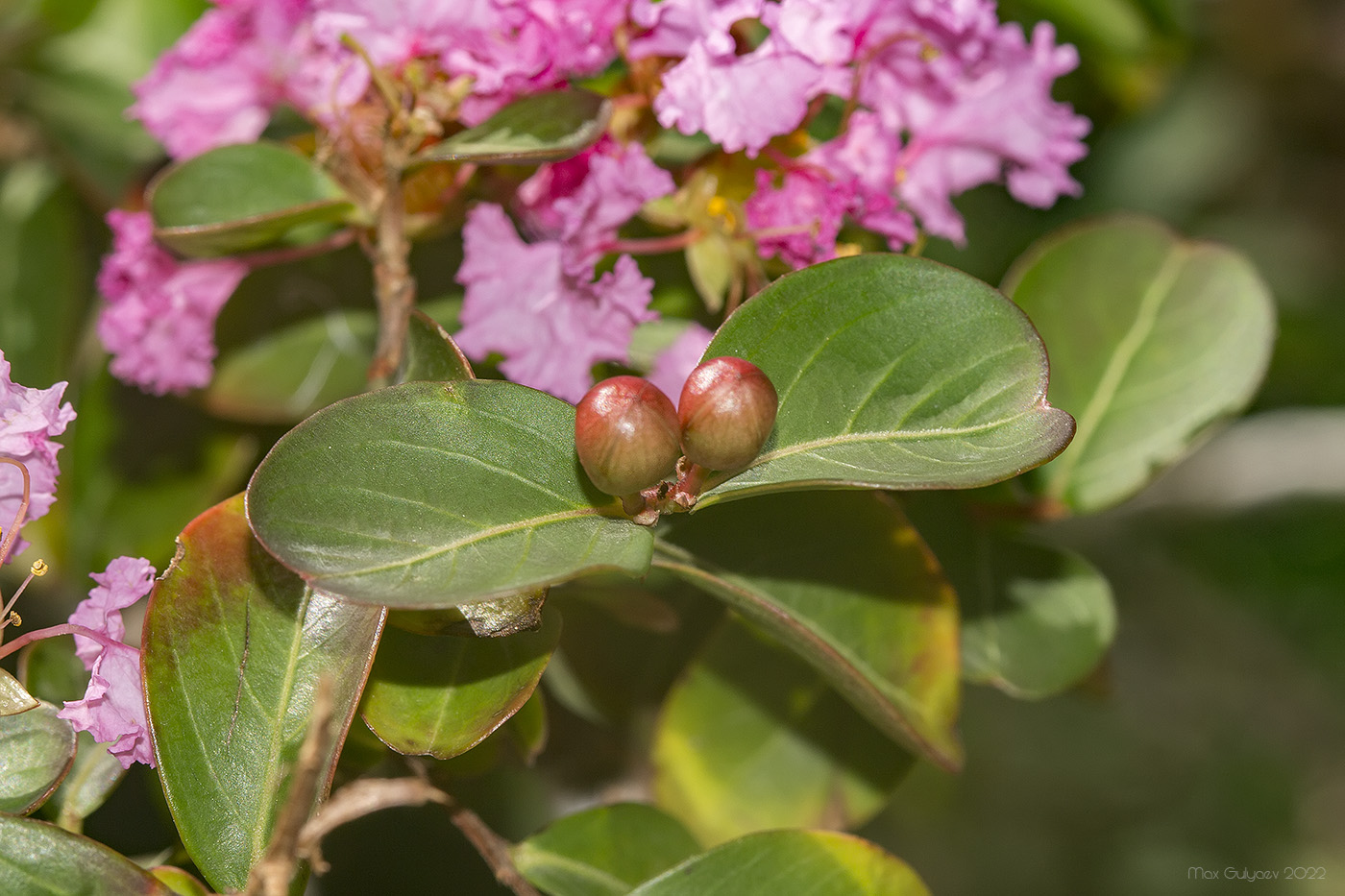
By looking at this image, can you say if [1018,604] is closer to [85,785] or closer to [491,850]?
[491,850]

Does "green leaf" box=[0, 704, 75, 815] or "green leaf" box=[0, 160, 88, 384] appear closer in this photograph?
"green leaf" box=[0, 704, 75, 815]

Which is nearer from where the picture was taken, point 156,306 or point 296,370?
point 156,306

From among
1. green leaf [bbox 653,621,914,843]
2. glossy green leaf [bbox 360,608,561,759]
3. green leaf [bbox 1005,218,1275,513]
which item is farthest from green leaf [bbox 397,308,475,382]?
green leaf [bbox 1005,218,1275,513]

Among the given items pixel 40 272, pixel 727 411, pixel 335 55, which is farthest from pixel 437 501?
pixel 40 272

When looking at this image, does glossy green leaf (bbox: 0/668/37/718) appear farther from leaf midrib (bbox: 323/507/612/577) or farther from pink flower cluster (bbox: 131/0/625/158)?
pink flower cluster (bbox: 131/0/625/158)

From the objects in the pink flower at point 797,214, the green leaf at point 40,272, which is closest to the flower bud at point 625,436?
the pink flower at point 797,214

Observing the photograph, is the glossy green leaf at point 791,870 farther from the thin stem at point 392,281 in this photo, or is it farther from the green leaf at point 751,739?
the thin stem at point 392,281
